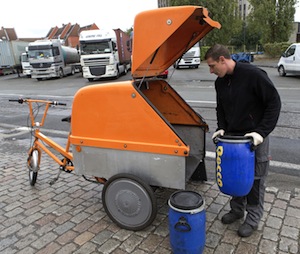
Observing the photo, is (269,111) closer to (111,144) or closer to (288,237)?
(288,237)

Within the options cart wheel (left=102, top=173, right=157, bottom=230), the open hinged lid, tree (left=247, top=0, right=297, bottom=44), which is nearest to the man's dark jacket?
the open hinged lid

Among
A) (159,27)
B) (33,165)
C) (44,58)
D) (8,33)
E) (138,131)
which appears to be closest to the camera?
(159,27)

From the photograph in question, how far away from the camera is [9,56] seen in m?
32.7

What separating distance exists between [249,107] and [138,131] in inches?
41.8

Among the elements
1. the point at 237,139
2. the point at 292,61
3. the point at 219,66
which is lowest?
the point at 292,61

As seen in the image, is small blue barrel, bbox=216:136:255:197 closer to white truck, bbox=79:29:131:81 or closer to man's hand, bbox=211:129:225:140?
man's hand, bbox=211:129:225:140

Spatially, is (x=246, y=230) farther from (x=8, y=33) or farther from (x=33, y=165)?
(x=8, y=33)

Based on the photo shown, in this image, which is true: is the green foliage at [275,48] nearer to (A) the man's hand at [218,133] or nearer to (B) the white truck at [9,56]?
(B) the white truck at [9,56]

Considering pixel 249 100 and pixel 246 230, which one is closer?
pixel 249 100

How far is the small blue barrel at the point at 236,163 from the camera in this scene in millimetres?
2512

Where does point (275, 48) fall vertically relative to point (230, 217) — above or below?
below

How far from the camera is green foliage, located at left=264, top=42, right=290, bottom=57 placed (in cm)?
3078

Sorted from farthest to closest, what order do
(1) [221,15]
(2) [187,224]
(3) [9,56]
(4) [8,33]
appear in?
(4) [8,33] → (1) [221,15] → (3) [9,56] → (2) [187,224]

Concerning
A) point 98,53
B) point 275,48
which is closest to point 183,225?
point 98,53
